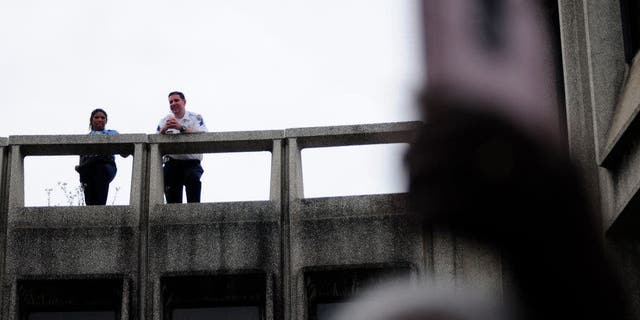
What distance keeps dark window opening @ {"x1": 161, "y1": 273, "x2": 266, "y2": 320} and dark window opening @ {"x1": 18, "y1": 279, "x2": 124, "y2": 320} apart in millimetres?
572

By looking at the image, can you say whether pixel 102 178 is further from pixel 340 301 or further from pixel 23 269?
pixel 340 301

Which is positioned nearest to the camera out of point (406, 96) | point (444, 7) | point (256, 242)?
point (444, 7)

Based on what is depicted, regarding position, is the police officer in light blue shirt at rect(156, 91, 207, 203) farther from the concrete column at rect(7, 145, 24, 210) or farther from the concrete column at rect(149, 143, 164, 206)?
the concrete column at rect(7, 145, 24, 210)

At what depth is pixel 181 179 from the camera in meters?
12.5

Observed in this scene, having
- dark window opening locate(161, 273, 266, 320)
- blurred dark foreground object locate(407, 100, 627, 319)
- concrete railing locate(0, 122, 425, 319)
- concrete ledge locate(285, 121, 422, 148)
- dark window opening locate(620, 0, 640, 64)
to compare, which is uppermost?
concrete ledge locate(285, 121, 422, 148)

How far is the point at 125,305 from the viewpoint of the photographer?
11750 mm

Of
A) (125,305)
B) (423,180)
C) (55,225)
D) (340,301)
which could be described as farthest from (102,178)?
(423,180)

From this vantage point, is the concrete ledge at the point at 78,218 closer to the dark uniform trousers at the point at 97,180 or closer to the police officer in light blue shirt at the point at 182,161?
the dark uniform trousers at the point at 97,180

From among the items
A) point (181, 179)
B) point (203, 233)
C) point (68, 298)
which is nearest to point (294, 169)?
point (203, 233)

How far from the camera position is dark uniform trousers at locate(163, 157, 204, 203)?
1211 cm

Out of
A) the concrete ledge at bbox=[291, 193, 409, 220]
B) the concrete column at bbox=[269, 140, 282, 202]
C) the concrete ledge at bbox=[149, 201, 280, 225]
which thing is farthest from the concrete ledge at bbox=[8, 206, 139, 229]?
the concrete ledge at bbox=[291, 193, 409, 220]

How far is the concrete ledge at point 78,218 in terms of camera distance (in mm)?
11992

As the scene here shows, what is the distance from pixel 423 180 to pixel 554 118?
340 mm

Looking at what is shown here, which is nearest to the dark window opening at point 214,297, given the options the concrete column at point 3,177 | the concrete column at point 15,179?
the concrete column at point 15,179
